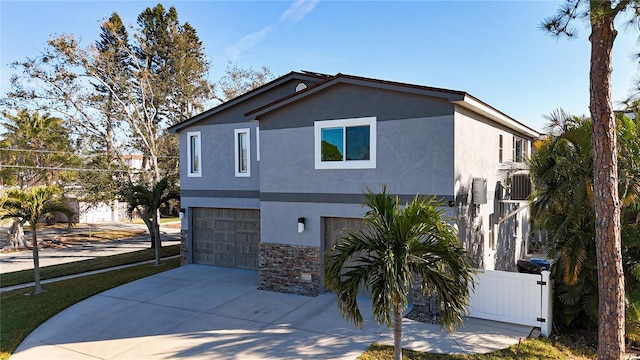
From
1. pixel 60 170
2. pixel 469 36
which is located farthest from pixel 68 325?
pixel 60 170

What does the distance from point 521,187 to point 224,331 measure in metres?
10.5

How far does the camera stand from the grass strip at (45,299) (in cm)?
889

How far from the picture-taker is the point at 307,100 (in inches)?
435

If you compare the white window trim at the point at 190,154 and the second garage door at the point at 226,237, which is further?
the white window trim at the point at 190,154

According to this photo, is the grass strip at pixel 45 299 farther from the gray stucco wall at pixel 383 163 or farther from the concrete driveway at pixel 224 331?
the gray stucco wall at pixel 383 163

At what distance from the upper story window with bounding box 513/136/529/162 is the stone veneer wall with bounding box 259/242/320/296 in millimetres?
9189

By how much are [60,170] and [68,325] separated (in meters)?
21.7

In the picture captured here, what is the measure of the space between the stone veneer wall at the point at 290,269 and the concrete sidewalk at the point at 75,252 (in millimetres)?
13255

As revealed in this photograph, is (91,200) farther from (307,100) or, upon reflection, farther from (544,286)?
(544,286)

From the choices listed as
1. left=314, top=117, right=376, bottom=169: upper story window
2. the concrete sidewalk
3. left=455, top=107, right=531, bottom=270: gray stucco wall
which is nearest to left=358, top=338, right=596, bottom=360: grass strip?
left=455, top=107, right=531, bottom=270: gray stucco wall

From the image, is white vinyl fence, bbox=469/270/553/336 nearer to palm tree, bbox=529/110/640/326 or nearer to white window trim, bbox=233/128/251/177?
palm tree, bbox=529/110/640/326

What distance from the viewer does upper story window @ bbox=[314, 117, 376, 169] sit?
1023 centimetres

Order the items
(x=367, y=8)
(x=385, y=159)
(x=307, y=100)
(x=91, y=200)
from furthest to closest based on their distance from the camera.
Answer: (x=91, y=200) < (x=367, y=8) < (x=307, y=100) < (x=385, y=159)

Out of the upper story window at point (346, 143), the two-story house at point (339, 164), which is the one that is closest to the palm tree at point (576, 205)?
the two-story house at point (339, 164)
